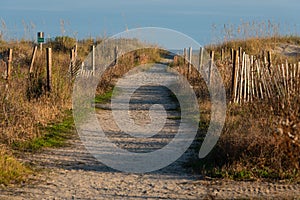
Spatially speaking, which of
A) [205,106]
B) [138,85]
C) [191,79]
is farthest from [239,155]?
[138,85]

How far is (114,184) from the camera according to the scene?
24.6 ft

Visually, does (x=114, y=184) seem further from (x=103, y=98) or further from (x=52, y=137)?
(x=103, y=98)

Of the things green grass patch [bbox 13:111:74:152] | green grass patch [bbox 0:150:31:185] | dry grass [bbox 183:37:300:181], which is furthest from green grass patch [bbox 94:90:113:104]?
green grass patch [bbox 0:150:31:185]

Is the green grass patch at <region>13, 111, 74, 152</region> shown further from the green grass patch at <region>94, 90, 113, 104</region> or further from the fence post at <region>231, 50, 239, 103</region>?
the fence post at <region>231, 50, 239, 103</region>

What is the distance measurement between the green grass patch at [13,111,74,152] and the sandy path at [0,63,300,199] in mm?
374

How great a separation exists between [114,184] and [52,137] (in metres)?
3.47

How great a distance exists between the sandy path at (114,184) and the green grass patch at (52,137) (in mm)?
374

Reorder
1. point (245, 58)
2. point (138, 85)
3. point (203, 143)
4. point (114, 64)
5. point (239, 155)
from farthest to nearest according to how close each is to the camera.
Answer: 1. point (114, 64)
2. point (138, 85)
3. point (245, 58)
4. point (203, 143)
5. point (239, 155)

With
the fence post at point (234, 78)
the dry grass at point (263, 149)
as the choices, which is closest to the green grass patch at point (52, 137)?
the dry grass at point (263, 149)

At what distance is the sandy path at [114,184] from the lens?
6.97 metres

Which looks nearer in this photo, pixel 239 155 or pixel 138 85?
pixel 239 155

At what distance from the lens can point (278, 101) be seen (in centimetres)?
877

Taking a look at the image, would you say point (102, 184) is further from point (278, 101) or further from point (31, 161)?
point (278, 101)

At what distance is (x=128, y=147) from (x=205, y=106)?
4400 mm
